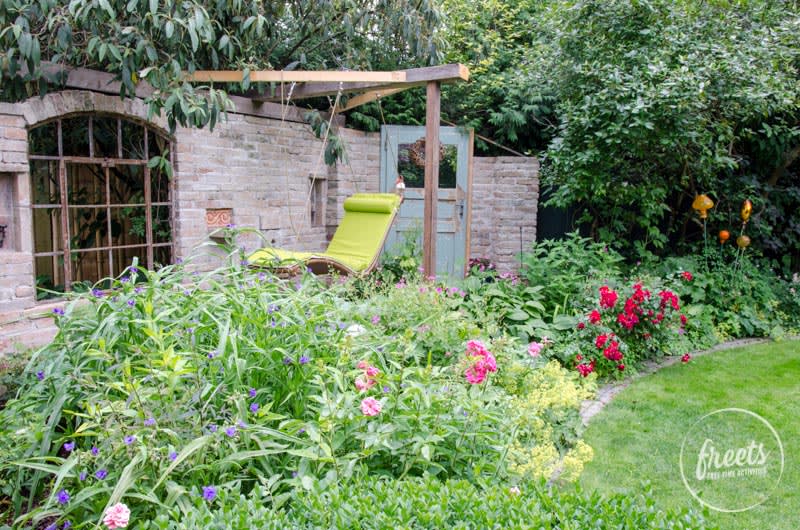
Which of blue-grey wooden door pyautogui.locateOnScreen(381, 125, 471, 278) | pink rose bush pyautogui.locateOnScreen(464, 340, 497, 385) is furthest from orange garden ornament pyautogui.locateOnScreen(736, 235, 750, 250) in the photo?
pink rose bush pyautogui.locateOnScreen(464, 340, 497, 385)

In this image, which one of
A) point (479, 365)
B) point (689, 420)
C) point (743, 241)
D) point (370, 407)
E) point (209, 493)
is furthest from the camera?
point (743, 241)

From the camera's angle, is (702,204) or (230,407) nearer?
(230,407)

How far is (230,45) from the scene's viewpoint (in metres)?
4.95

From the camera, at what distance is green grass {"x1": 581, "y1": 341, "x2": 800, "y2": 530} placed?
2789mm

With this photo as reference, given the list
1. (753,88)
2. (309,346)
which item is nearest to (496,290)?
(309,346)

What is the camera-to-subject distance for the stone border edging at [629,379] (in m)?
3.89

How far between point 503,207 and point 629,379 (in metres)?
3.96

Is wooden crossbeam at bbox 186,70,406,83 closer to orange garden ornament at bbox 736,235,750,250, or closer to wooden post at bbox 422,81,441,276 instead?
wooden post at bbox 422,81,441,276

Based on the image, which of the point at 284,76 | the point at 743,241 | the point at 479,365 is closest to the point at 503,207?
the point at 743,241

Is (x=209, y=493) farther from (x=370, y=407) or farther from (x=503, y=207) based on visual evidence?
(x=503, y=207)

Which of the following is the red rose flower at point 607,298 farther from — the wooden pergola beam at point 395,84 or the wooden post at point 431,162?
the wooden pergola beam at point 395,84

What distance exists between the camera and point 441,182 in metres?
8.11

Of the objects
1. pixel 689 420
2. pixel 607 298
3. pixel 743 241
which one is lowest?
pixel 689 420

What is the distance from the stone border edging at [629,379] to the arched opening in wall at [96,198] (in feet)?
11.5
